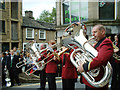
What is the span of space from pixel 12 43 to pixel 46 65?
45.5 feet

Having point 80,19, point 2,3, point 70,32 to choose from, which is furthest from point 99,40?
point 2,3

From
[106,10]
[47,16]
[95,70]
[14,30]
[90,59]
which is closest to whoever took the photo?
[90,59]

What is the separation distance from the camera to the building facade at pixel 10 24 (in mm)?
16766

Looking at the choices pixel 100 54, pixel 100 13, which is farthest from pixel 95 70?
pixel 100 13

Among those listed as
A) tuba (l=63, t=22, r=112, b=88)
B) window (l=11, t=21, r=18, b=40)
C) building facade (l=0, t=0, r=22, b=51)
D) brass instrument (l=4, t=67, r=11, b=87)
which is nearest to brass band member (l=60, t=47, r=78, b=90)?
tuba (l=63, t=22, r=112, b=88)

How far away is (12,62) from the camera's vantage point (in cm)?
709

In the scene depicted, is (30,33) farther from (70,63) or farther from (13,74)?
(70,63)

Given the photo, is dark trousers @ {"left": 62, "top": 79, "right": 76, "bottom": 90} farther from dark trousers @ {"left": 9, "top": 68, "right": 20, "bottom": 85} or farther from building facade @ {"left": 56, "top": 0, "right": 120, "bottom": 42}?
building facade @ {"left": 56, "top": 0, "right": 120, "bottom": 42}

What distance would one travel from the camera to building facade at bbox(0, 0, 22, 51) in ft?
55.0

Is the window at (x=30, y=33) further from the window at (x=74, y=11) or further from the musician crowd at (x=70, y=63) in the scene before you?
the musician crowd at (x=70, y=63)

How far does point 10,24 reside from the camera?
17.6m

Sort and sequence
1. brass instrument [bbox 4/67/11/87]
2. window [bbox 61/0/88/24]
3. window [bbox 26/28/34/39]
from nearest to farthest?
brass instrument [bbox 4/67/11/87], window [bbox 61/0/88/24], window [bbox 26/28/34/39]

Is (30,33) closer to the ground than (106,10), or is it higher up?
closer to the ground

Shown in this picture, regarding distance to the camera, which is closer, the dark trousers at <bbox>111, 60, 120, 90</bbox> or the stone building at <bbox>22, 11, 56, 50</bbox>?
the dark trousers at <bbox>111, 60, 120, 90</bbox>
